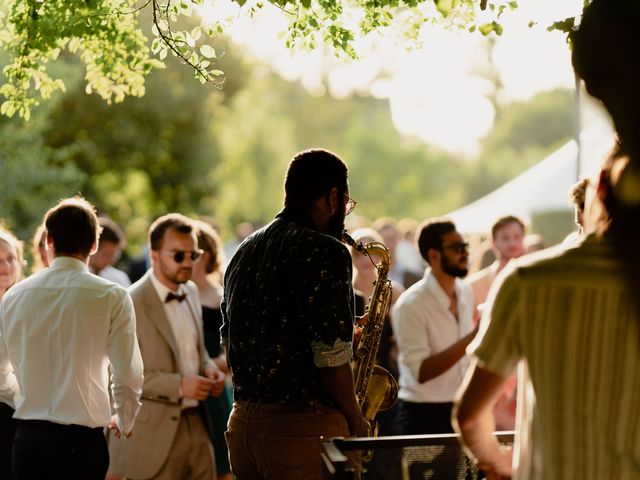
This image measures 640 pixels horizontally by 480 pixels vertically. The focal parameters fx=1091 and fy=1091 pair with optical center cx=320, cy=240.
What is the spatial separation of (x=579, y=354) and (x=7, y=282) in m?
4.27

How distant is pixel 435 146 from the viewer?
267 feet

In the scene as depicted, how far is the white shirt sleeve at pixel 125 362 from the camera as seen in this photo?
5.53 meters

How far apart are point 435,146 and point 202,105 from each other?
57130mm

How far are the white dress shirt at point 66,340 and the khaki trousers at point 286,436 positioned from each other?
39.4 inches

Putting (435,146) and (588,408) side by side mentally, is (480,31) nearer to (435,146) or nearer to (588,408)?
(588,408)

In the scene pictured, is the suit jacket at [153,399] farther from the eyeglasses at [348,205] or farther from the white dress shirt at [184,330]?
the eyeglasses at [348,205]

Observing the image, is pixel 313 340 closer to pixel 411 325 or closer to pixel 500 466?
pixel 500 466

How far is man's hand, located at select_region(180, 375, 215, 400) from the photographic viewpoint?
6.93 m

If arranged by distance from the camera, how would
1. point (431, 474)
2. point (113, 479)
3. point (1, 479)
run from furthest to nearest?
point (113, 479) → point (1, 479) → point (431, 474)

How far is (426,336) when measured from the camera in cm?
711

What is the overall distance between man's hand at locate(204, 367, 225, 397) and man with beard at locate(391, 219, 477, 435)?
3.90 ft

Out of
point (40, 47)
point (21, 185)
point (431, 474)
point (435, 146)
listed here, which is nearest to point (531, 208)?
point (21, 185)

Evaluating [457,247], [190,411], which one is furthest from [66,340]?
[457,247]

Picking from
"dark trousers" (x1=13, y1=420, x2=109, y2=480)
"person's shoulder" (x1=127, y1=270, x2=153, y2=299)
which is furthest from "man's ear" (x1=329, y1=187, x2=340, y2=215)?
"person's shoulder" (x1=127, y1=270, x2=153, y2=299)
